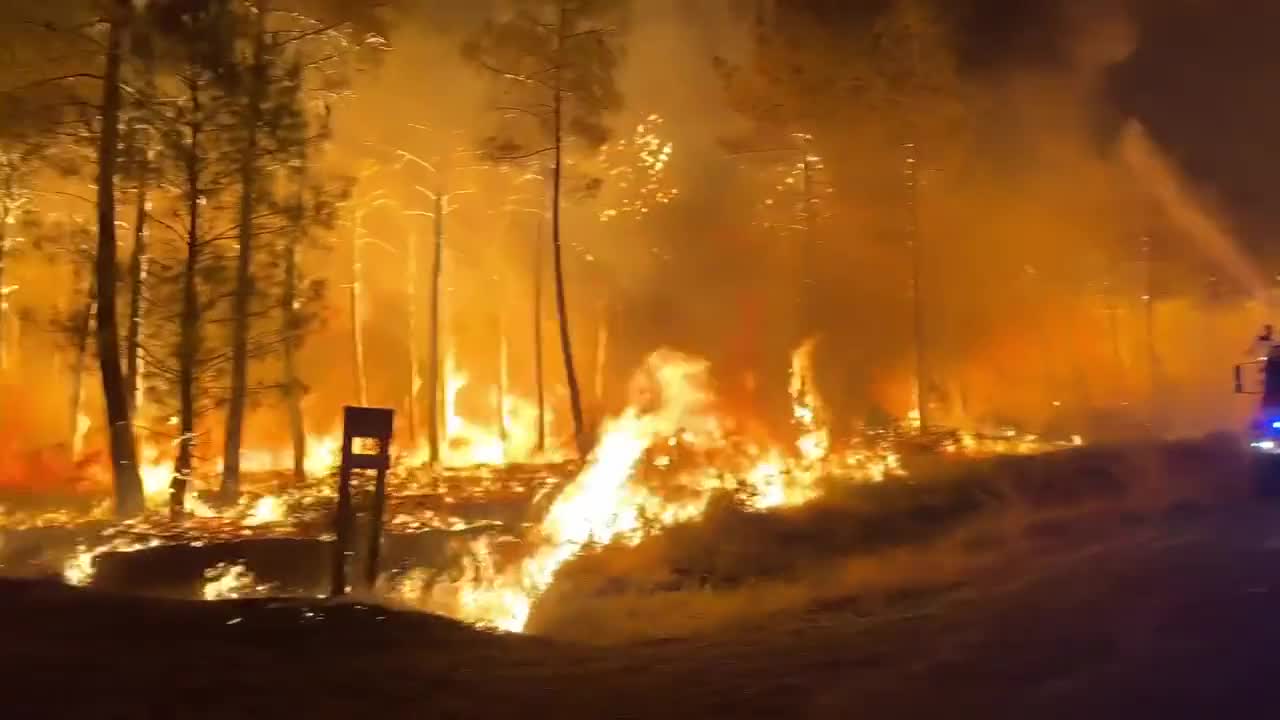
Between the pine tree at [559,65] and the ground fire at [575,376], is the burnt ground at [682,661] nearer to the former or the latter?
the ground fire at [575,376]

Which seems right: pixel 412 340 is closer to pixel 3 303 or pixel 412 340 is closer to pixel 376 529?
pixel 3 303

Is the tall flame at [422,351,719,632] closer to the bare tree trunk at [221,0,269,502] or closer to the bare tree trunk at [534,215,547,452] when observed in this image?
the bare tree trunk at [221,0,269,502]

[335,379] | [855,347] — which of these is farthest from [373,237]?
[855,347]

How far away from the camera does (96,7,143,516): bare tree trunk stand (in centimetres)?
1795

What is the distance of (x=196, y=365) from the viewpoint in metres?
19.9

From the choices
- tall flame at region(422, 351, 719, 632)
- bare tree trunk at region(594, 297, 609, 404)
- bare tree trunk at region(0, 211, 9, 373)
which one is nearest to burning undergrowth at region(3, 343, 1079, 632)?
tall flame at region(422, 351, 719, 632)

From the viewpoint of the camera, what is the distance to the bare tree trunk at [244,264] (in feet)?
63.0

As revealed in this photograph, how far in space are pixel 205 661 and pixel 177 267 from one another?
12.9m

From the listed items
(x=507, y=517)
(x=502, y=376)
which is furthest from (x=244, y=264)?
(x=502, y=376)

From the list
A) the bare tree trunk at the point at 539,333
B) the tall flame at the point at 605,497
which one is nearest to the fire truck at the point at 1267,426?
the tall flame at the point at 605,497

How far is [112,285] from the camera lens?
18.5 m

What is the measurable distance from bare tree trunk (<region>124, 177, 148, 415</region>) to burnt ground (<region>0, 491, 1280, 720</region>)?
1039cm

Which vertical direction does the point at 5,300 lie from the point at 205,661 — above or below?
above

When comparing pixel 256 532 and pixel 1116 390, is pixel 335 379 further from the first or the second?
pixel 1116 390
